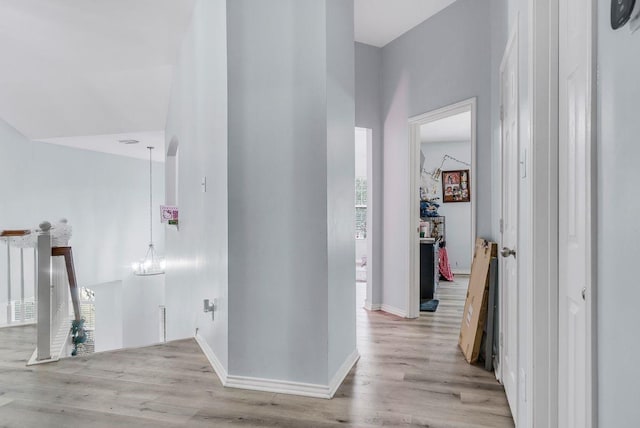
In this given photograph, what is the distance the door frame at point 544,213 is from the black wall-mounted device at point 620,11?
→ 0.74m

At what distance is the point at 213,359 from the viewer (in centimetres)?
298

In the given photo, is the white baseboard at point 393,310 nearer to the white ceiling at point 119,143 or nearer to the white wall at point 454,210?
the white wall at point 454,210

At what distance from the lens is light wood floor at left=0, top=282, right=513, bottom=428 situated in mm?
2189

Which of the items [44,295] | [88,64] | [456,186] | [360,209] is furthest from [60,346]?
[360,209]

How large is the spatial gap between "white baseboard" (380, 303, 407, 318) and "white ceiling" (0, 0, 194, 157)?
11.5 ft

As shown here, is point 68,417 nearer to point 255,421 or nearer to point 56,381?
point 56,381

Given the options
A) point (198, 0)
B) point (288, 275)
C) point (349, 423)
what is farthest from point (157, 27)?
point (349, 423)

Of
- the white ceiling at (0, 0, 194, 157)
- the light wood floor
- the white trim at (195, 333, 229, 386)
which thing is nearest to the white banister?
the light wood floor

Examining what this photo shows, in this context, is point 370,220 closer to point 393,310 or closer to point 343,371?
point 393,310

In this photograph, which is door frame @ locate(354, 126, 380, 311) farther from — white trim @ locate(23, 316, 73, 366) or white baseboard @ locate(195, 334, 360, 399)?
white trim @ locate(23, 316, 73, 366)

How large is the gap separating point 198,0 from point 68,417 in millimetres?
3142

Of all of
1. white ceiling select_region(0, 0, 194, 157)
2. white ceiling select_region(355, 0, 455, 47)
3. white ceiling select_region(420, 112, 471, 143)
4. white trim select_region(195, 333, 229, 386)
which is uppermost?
white ceiling select_region(355, 0, 455, 47)

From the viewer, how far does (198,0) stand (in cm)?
344

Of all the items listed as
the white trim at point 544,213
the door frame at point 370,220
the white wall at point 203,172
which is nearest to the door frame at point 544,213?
the white trim at point 544,213
